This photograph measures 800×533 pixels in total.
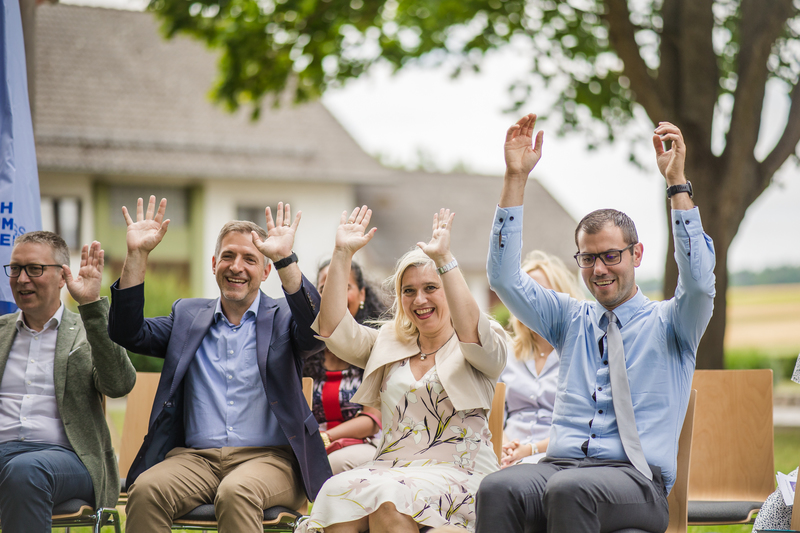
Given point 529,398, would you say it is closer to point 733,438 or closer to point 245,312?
point 733,438

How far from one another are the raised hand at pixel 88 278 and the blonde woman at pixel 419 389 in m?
1.04

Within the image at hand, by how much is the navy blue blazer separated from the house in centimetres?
1393

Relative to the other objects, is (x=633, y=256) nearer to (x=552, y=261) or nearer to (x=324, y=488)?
(x=552, y=261)

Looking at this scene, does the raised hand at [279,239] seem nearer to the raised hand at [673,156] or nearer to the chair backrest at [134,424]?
the chair backrest at [134,424]

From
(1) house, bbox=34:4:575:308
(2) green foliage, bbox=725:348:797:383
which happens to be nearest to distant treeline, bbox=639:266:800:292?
(2) green foliage, bbox=725:348:797:383

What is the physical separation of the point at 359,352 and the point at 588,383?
1086mm

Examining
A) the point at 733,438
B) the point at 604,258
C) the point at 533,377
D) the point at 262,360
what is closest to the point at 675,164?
the point at 604,258

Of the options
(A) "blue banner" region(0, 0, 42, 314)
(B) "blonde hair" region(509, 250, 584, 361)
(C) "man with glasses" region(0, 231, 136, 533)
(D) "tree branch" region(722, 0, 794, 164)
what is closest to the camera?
(C) "man with glasses" region(0, 231, 136, 533)

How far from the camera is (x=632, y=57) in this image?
7.30 meters

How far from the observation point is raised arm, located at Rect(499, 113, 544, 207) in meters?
3.34

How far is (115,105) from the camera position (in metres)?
19.0

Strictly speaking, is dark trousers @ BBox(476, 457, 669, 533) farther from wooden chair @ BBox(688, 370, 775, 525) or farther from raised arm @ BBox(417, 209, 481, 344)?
wooden chair @ BBox(688, 370, 775, 525)

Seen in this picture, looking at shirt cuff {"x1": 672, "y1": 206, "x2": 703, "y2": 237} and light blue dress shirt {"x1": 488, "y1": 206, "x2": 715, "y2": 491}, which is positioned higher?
shirt cuff {"x1": 672, "y1": 206, "x2": 703, "y2": 237}

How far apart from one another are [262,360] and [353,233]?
745mm
